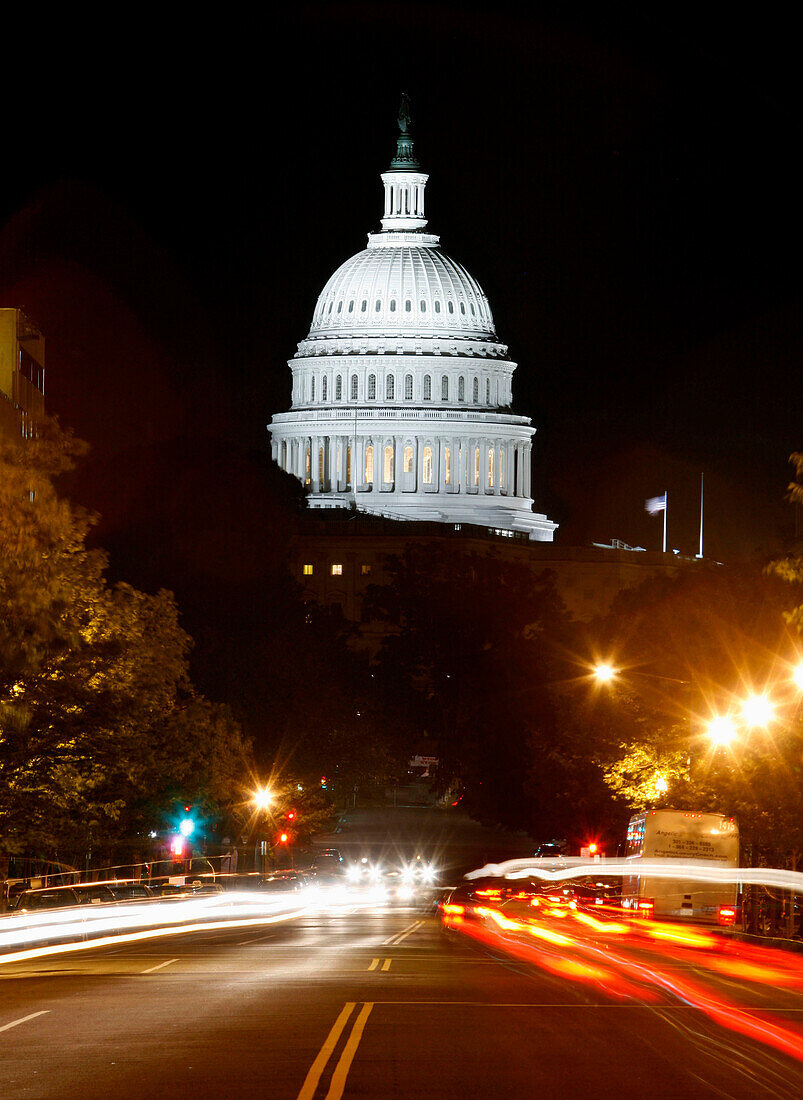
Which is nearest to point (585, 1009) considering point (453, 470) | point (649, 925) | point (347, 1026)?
point (347, 1026)

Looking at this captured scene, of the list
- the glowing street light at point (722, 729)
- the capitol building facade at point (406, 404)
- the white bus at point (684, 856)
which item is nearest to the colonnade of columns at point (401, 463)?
the capitol building facade at point (406, 404)

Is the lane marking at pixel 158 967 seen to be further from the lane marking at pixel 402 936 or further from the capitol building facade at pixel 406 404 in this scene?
the capitol building facade at pixel 406 404

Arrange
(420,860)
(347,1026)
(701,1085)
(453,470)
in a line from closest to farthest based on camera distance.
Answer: (701,1085) → (347,1026) → (420,860) → (453,470)

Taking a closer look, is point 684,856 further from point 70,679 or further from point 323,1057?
point 323,1057

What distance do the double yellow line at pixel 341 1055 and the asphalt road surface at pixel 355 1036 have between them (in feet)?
0.09

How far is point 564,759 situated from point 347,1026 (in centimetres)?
6045

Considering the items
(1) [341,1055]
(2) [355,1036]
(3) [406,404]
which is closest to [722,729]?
(2) [355,1036]

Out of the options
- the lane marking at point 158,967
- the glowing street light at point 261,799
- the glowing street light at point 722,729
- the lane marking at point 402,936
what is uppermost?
the glowing street light at point 722,729

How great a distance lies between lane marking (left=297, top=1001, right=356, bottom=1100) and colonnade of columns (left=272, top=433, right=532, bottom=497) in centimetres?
17432

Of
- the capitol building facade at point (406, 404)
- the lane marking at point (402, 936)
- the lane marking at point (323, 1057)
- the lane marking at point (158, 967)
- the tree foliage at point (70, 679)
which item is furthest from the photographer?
the capitol building facade at point (406, 404)

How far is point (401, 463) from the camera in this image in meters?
193

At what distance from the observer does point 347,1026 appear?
17.7 m

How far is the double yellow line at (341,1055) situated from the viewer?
544 inches

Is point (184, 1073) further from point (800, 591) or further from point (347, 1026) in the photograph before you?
point (800, 591)
